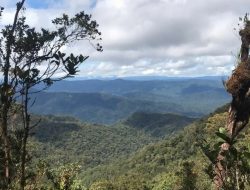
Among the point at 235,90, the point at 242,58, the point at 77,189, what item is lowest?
the point at 77,189

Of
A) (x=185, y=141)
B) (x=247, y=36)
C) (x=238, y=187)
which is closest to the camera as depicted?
(x=238, y=187)

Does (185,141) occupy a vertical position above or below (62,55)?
below

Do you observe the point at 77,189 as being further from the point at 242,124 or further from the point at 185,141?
the point at 185,141

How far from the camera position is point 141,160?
173500 mm

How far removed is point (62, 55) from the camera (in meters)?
10.7

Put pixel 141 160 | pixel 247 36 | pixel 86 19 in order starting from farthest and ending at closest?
pixel 141 160 → pixel 86 19 → pixel 247 36

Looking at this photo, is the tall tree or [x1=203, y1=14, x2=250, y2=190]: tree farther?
the tall tree

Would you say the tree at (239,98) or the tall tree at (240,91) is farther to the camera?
the tall tree at (240,91)

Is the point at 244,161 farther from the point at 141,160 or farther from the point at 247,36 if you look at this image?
the point at 141,160

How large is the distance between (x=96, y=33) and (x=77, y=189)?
1361 cm

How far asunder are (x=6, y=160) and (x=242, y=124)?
18.1ft

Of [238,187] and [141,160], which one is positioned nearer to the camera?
[238,187]

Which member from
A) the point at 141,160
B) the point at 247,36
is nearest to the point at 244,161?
the point at 247,36

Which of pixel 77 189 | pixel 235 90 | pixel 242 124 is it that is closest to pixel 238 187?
pixel 242 124
